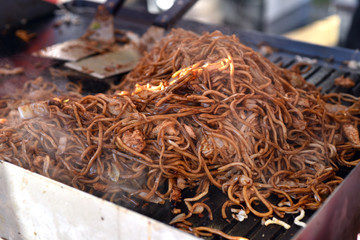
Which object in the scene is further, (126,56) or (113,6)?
(113,6)

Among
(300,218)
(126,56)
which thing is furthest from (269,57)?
(300,218)

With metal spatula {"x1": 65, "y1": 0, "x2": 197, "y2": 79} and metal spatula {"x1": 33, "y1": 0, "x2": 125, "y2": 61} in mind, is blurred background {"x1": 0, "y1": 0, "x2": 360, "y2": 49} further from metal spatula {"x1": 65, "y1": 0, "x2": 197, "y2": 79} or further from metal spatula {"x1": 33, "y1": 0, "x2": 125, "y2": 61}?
metal spatula {"x1": 65, "y1": 0, "x2": 197, "y2": 79}

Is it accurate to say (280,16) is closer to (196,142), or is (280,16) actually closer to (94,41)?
(94,41)

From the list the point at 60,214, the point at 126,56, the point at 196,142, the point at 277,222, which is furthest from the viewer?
the point at 126,56

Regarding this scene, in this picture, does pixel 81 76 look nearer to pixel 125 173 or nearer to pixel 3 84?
pixel 3 84

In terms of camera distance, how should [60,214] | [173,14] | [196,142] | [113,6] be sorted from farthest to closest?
[113,6], [173,14], [196,142], [60,214]

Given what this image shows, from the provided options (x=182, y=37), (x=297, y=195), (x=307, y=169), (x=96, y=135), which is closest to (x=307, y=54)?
(x=182, y=37)
